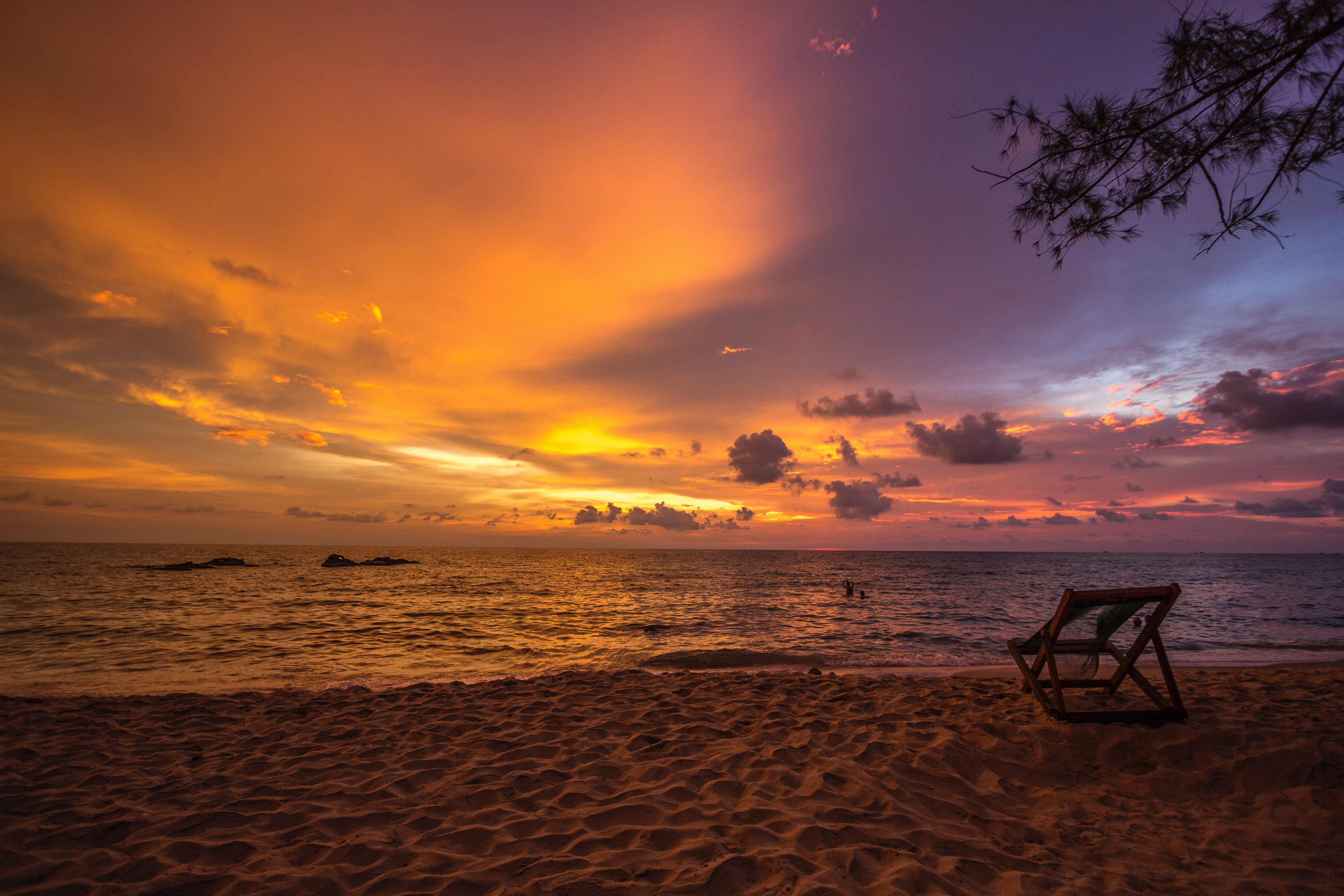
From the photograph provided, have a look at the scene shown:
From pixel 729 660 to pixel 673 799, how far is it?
8364 millimetres

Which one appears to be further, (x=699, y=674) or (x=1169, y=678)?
(x=699, y=674)

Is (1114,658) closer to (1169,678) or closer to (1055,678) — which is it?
(1169,678)

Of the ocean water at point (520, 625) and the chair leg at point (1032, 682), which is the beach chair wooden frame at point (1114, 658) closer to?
the chair leg at point (1032, 682)

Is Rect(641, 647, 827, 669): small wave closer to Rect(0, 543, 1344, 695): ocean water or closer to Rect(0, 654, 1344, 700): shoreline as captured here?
Rect(0, 543, 1344, 695): ocean water

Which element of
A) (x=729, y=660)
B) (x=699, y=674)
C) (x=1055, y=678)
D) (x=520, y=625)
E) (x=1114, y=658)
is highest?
(x=1114, y=658)

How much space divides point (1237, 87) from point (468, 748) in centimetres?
928

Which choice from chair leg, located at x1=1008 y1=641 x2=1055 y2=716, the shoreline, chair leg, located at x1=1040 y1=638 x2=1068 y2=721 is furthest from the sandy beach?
the shoreline

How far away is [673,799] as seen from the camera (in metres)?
4.13

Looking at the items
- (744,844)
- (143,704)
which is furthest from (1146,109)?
(143,704)

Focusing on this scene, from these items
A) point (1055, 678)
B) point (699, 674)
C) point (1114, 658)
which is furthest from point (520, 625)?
point (1114, 658)

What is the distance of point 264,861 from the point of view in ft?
10.7

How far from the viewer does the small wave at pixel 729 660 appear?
1171 cm

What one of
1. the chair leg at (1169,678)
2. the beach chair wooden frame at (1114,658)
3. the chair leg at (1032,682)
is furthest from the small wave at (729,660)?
the chair leg at (1169,678)

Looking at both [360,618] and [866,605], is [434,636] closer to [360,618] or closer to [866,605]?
[360,618]
